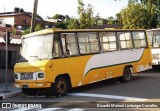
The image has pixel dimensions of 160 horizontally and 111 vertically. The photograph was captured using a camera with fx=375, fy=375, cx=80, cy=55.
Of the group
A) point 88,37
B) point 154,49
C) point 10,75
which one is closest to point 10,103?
point 88,37

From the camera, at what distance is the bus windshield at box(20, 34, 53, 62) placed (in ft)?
48.3

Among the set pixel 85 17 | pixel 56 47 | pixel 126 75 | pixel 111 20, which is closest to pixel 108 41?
pixel 126 75

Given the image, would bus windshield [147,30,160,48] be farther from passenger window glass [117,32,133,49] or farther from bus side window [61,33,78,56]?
bus side window [61,33,78,56]

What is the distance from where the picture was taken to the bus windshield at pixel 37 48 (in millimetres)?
14722

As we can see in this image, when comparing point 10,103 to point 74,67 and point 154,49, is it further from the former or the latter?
point 154,49

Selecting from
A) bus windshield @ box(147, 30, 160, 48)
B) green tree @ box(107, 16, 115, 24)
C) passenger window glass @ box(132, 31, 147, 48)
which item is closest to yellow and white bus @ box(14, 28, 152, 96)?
passenger window glass @ box(132, 31, 147, 48)

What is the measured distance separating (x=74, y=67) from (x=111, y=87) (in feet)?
7.41

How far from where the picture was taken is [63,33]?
15172 mm

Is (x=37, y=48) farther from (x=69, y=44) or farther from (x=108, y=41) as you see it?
(x=108, y=41)

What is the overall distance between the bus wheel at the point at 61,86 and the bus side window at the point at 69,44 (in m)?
1.05

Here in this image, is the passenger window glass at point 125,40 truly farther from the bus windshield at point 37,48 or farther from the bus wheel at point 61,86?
the bus windshield at point 37,48

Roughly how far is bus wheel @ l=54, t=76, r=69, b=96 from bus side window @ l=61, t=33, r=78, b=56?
3.45 ft

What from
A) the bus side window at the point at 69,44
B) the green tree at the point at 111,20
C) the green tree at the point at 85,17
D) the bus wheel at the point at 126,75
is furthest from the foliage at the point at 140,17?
the green tree at the point at 111,20

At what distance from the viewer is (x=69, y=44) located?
15.4 m
